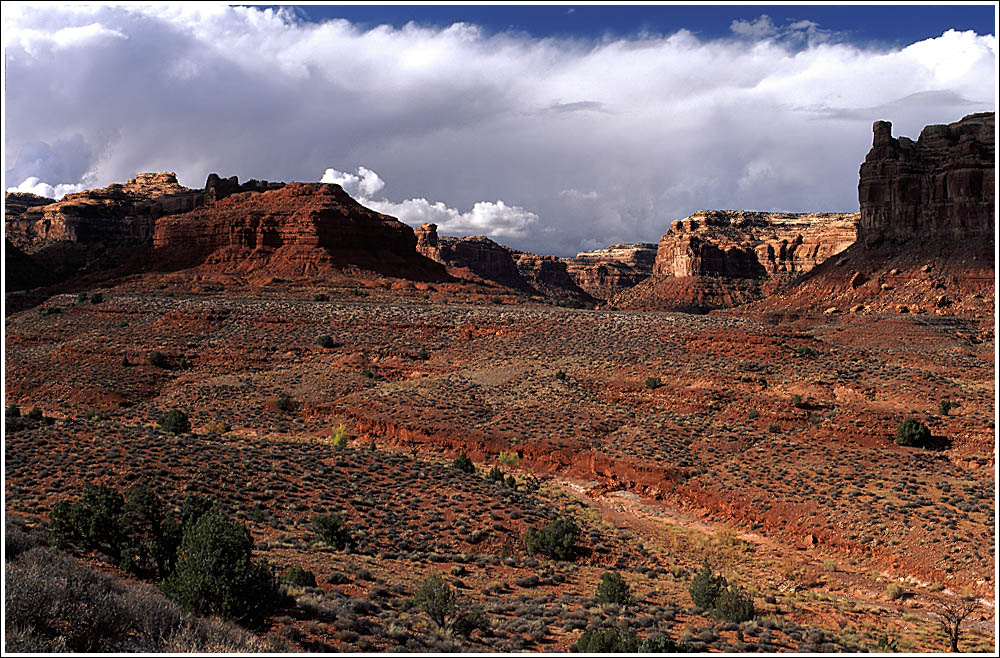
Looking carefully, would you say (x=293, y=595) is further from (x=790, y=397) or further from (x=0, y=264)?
(x=790, y=397)

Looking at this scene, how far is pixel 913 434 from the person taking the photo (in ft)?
95.1

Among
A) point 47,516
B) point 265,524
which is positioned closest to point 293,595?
point 265,524

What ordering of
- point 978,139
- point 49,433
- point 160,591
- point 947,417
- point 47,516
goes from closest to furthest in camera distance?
point 160,591 → point 47,516 → point 49,433 → point 947,417 → point 978,139

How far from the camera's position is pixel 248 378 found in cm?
4191

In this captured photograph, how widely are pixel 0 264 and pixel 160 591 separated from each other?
20.7 feet

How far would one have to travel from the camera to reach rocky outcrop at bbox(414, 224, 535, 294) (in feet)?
585

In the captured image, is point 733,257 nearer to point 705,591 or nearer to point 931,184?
point 931,184

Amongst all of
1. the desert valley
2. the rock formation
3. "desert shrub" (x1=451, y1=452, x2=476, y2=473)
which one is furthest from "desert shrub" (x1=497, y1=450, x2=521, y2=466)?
the rock formation

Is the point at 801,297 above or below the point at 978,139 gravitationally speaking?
below

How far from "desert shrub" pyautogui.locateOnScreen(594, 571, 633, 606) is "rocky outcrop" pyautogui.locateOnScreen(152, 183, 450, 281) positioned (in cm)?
6554

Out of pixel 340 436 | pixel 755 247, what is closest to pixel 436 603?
pixel 340 436

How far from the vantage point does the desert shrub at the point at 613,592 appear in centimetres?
1472

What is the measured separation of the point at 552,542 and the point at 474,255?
166117 mm

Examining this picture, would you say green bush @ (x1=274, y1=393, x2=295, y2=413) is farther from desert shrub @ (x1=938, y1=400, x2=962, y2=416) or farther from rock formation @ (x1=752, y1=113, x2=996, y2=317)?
rock formation @ (x1=752, y1=113, x2=996, y2=317)
